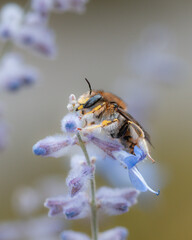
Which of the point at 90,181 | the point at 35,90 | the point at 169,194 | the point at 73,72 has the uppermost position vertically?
the point at 73,72

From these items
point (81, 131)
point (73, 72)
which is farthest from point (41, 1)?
point (73, 72)

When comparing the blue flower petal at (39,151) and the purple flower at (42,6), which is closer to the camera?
the blue flower petal at (39,151)

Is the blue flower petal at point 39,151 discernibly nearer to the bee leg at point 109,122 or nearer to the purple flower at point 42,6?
the bee leg at point 109,122

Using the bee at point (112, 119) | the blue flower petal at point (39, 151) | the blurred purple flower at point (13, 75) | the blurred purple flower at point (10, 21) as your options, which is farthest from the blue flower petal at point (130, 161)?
the blurred purple flower at point (10, 21)

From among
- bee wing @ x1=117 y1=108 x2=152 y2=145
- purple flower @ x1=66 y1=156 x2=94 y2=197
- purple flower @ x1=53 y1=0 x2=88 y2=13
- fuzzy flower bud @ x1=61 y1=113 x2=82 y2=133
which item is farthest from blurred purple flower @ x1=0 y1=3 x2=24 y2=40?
purple flower @ x1=66 y1=156 x2=94 y2=197

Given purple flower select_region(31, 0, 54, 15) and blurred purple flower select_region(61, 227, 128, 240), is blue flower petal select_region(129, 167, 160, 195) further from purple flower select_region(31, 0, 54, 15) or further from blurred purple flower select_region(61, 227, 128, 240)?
purple flower select_region(31, 0, 54, 15)

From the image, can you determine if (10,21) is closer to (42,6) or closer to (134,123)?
(42,6)

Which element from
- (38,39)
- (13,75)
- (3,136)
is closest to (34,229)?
(3,136)

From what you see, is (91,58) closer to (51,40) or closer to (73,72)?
(73,72)
